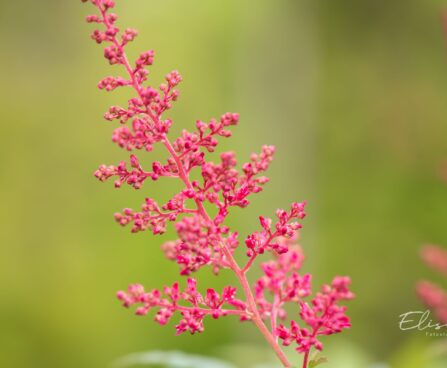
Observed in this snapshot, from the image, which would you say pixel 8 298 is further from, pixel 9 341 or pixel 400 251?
pixel 400 251

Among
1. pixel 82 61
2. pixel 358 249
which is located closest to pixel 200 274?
pixel 358 249

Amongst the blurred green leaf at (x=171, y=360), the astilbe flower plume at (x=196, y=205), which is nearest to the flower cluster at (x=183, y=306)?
the astilbe flower plume at (x=196, y=205)

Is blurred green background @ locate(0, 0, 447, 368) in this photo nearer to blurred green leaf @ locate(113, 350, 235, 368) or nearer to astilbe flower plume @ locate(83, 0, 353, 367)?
blurred green leaf @ locate(113, 350, 235, 368)

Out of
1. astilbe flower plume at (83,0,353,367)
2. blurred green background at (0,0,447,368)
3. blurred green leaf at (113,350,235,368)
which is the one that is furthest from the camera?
blurred green background at (0,0,447,368)

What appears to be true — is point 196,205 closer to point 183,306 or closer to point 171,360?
point 183,306

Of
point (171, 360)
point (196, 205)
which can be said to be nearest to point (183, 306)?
point (196, 205)

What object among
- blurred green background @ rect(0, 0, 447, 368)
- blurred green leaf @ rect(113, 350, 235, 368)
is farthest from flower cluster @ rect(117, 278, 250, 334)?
blurred green background @ rect(0, 0, 447, 368)

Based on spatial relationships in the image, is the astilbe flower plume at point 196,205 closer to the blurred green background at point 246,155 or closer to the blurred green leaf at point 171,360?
the blurred green leaf at point 171,360

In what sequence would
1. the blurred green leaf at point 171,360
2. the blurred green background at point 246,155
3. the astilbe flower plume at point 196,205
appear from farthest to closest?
the blurred green background at point 246,155
the blurred green leaf at point 171,360
the astilbe flower plume at point 196,205
